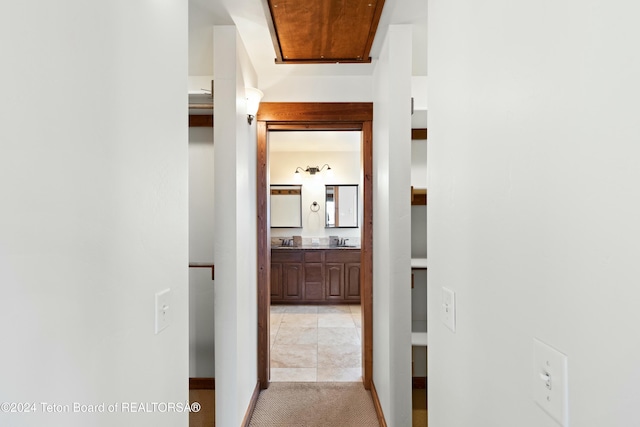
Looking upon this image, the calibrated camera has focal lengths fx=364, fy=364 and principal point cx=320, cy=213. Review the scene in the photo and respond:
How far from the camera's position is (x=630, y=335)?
0.46m

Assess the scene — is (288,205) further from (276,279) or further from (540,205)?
(540,205)

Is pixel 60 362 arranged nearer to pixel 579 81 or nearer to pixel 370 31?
pixel 579 81

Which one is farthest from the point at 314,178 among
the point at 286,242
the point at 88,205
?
the point at 88,205

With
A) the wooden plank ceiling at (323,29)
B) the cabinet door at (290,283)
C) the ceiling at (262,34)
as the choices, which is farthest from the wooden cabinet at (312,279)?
the wooden plank ceiling at (323,29)

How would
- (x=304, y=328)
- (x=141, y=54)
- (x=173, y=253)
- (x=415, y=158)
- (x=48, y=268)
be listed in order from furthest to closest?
(x=304, y=328) < (x=415, y=158) < (x=173, y=253) < (x=141, y=54) < (x=48, y=268)

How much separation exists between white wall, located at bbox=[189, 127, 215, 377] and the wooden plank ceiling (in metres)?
0.86

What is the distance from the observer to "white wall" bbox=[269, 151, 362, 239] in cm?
635

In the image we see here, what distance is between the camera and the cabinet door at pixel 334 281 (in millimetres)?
5793

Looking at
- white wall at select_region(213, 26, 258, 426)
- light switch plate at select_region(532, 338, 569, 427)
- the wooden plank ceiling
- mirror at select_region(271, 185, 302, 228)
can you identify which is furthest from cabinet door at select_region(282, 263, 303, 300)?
light switch plate at select_region(532, 338, 569, 427)

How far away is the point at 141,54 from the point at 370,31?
1583mm

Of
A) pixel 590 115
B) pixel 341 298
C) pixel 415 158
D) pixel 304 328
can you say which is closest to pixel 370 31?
pixel 415 158

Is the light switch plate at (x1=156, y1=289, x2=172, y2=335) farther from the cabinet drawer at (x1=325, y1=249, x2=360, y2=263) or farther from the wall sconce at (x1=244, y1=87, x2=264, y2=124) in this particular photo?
the cabinet drawer at (x1=325, y1=249, x2=360, y2=263)

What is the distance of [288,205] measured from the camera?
637cm

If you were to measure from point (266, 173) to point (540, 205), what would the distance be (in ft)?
8.32
